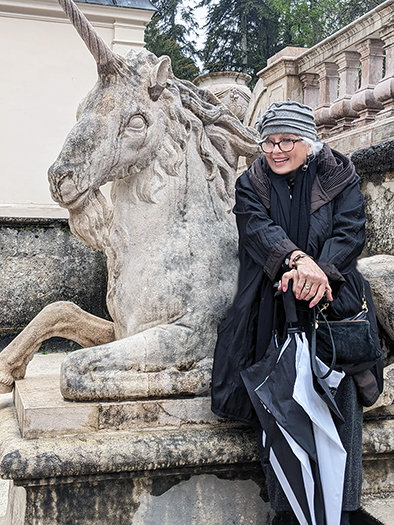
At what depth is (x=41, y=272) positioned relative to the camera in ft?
22.4

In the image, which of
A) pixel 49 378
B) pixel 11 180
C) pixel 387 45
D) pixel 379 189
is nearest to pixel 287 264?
pixel 49 378

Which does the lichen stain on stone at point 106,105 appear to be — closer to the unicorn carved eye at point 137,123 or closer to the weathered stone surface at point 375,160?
the unicorn carved eye at point 137,123

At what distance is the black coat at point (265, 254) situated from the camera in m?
2.46

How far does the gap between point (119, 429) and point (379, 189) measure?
2.19 m

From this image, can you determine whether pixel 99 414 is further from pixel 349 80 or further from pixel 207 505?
pixel 349 80

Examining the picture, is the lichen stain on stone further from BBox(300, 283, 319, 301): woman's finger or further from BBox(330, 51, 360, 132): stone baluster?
BBox(330, 51, 360, 132): stone baluster

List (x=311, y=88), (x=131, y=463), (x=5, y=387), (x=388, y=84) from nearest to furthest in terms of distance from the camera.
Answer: (x=131, y=463) < (x=5, y=387) < (x=388, y=84) < (x=311, y=88)

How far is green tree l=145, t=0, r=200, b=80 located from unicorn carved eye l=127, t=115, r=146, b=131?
21004 millimetres

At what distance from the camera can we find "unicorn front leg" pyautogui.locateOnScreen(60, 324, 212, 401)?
253 cm

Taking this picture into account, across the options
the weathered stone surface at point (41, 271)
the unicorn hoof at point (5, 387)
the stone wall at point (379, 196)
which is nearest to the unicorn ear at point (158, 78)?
the unicorn hoof at point (5, 387)

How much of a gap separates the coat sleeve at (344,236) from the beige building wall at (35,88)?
6.78 m

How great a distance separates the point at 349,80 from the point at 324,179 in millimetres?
3602

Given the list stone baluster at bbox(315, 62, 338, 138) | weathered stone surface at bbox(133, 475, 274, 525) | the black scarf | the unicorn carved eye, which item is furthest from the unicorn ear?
stone baluster at bbox(315, 62, 338, 138)

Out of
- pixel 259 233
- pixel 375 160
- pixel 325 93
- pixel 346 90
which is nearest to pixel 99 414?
pixel 259 233
